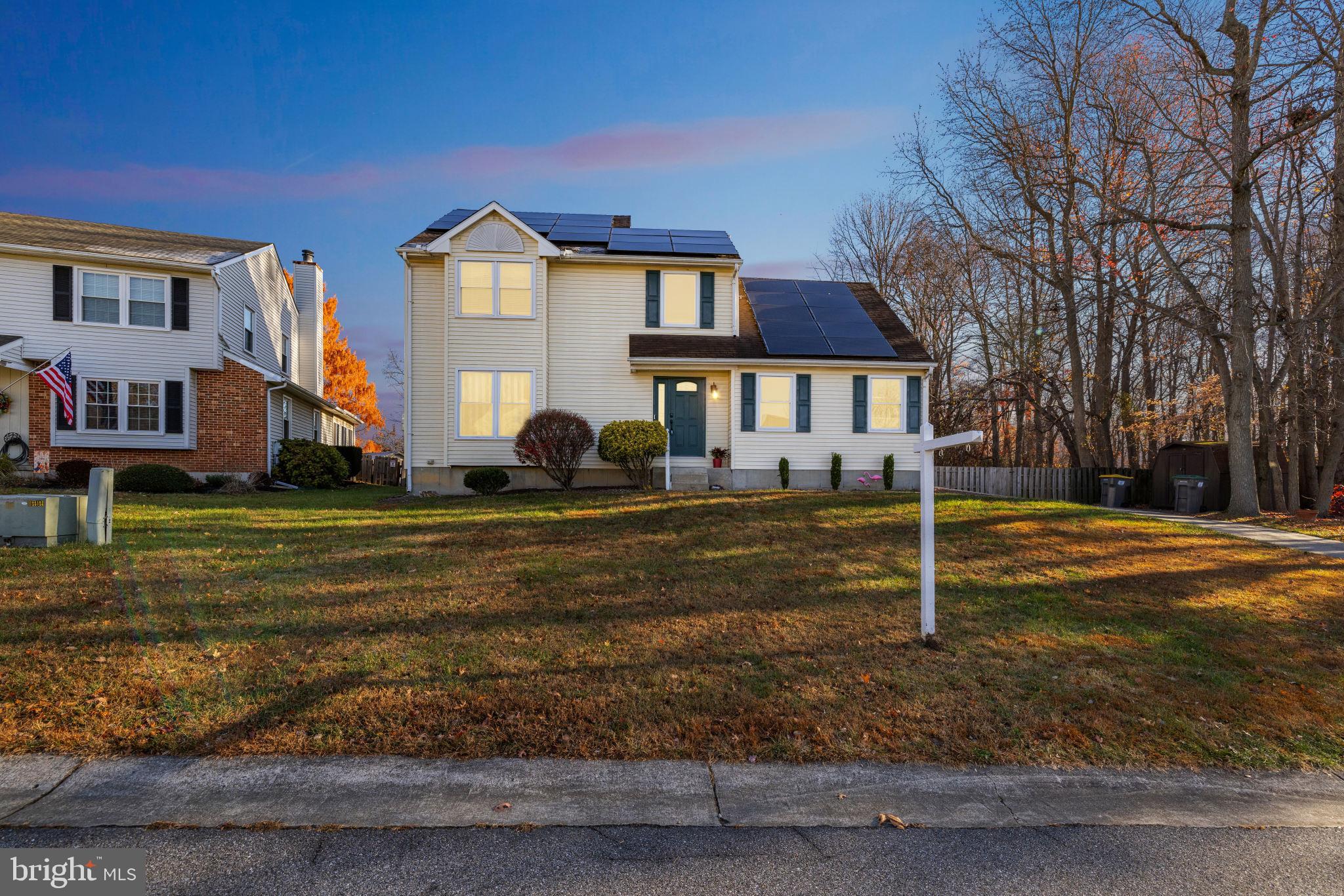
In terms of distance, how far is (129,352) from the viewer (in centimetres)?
1730

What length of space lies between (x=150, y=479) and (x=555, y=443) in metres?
9.30

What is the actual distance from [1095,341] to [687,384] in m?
15.6

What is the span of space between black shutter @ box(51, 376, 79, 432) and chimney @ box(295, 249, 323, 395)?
30.5ft

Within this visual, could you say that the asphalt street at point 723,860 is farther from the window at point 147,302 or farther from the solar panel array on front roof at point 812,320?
the window at point 147,302

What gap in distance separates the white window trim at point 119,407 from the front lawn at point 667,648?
9300 millimetres

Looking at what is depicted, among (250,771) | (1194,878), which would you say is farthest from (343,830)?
(1194,878)

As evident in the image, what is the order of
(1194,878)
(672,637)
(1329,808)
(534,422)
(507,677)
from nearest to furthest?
(1194,878)
(1329,808)
(507,677)
(672,637)
(534,422)

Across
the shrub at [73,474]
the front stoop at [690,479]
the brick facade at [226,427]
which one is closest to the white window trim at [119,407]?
the brick facade at [226,427]

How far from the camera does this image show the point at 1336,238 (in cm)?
1585

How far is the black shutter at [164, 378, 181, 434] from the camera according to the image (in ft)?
57.4

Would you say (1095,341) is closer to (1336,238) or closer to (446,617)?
(1336,238)

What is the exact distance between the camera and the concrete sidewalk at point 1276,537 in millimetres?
10852

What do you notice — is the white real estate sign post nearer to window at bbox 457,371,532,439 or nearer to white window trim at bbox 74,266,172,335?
window at bbox 457,371,532,439

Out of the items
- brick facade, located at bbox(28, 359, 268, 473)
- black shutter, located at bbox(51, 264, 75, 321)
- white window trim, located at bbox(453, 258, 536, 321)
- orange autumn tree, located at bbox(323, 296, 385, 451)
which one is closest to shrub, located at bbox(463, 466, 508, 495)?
white window trim, located at bbox(453, 258, 536, 321)
